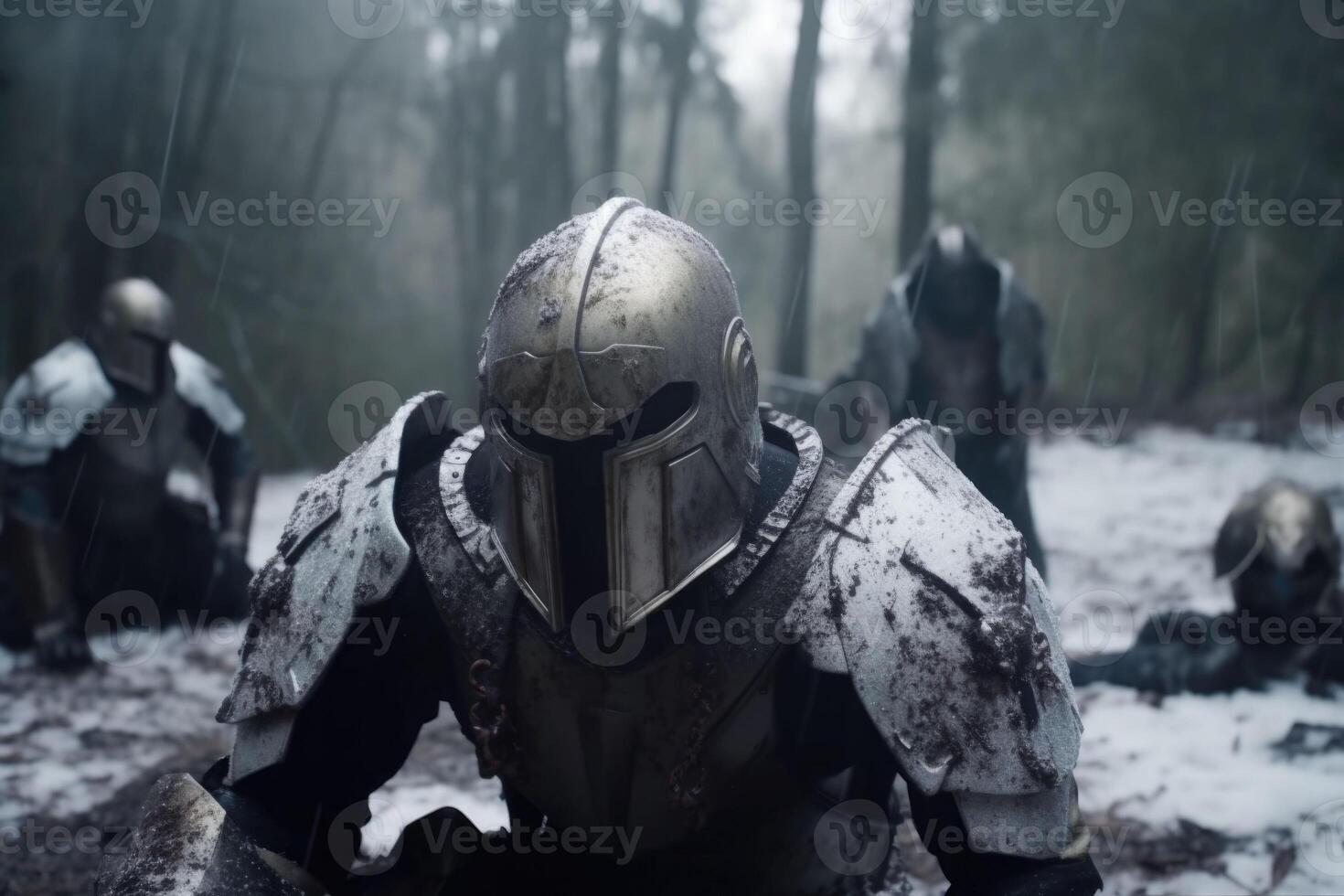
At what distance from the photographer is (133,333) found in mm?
5199

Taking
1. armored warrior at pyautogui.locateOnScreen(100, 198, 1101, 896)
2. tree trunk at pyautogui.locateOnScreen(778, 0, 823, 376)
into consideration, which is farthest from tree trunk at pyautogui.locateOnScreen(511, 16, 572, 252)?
armored warrior at pyautogui.locateOnScreen(100, 198, 1101, 896)

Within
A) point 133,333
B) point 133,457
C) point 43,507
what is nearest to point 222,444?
point 133,457

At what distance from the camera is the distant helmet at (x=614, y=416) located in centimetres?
175

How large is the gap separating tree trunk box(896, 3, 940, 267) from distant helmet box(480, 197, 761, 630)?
23.2 ft

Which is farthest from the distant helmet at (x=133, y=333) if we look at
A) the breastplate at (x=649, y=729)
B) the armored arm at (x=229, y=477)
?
the breastplate at (x=649, y=729)

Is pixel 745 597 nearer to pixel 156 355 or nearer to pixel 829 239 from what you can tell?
pixel 156 355

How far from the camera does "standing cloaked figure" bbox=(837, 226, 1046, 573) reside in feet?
16.7

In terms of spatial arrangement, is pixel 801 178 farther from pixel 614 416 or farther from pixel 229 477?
pixel 614 416

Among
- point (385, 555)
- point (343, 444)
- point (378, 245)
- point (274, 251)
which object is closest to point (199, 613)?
point (385, 555)

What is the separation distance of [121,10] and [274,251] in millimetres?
4396

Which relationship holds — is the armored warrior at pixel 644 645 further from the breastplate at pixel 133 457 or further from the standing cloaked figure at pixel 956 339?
the breastplate at pixel 133 457

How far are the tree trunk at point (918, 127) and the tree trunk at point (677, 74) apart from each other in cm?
338

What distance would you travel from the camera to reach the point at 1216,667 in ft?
14.6

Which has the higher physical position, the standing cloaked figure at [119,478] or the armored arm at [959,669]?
the armored arm at [959,669]
